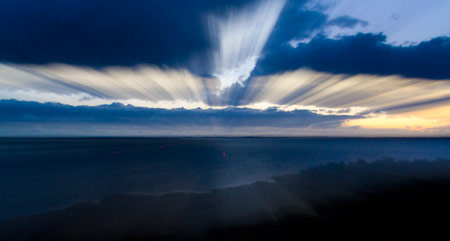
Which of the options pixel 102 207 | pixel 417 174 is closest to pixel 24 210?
pixel 102 207

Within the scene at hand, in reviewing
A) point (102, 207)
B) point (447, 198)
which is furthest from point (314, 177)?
point (102, 207)

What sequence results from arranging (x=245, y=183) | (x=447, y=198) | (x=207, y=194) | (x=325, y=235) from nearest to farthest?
1. (x=325, y=235)
2. (x=447, y=198)
3. (x=207, y=194)
4. (x=245, y=183)

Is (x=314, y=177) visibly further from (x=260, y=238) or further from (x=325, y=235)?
(x=260, y=238)

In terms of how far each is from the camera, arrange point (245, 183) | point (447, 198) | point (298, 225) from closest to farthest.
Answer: point (298, 225)
point (447, 198)
point (245, 183)

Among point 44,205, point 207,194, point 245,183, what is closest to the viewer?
point 44,205

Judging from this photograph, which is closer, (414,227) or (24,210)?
(414,227)

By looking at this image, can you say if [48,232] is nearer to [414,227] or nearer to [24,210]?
[24,210]
